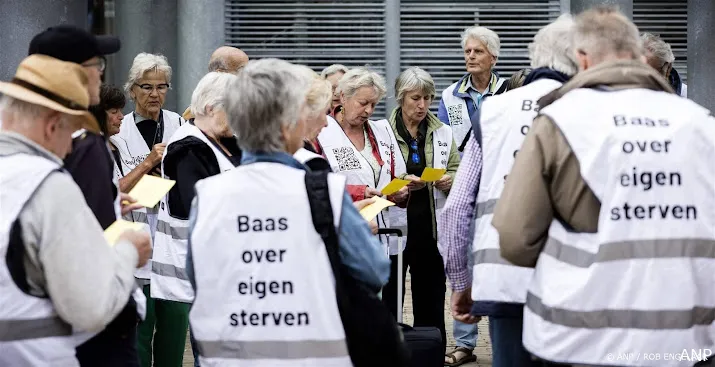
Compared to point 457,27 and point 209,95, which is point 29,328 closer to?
point 209,95

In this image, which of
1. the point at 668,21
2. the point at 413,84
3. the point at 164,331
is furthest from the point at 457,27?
the point at 164,331

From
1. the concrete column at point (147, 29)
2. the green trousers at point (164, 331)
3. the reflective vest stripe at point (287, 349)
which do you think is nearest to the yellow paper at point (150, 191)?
the reflective vest stripe at point (287, 349)

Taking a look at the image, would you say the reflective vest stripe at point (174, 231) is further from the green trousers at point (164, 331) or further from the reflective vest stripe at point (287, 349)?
the reflective vest stripe at point (287, 349)

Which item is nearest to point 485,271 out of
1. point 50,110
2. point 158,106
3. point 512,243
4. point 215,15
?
point 512,243

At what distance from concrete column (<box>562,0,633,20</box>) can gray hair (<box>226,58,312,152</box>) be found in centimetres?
689

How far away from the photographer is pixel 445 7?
36.3 feet

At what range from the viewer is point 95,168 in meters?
4.13

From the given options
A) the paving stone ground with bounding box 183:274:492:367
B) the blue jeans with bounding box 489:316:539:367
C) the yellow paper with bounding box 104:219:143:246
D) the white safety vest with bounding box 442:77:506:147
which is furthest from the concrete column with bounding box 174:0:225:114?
the yellow paper with bounding box 104:219:143:246

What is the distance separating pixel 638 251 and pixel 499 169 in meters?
0.99

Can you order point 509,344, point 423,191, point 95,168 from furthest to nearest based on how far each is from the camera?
point 423,191 → point 509,344 → point 95,168

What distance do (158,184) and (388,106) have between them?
22.7 feet

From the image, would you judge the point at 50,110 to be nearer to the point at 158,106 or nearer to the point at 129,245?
the point at 129,245

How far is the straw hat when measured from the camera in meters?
3.48

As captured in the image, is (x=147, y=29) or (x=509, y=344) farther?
(x=147, y=29)
